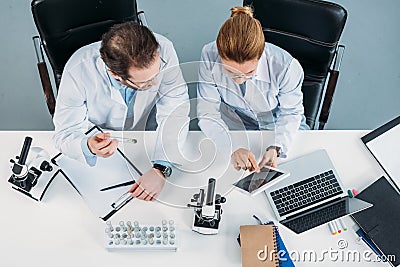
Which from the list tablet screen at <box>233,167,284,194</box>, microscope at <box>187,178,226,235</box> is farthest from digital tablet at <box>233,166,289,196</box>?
microscope at <box>187,178,226,235</box>

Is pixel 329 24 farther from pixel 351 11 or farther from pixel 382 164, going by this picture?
pixel 351 11

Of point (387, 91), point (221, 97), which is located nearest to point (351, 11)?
point (387, 91)

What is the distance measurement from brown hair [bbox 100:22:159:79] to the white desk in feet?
0.94

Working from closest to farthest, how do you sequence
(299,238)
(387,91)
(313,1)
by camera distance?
(299,238) → (313,1) → (387,91)

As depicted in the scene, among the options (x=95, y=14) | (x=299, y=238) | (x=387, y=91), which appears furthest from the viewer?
(x=387, y=91)

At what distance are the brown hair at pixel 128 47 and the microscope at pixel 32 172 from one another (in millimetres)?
353

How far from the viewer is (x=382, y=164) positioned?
5.33 ft

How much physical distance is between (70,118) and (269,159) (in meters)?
0.61

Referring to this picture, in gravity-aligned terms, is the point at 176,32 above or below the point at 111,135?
below

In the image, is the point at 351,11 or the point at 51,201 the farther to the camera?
the point at 351,11

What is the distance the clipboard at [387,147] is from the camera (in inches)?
63.4

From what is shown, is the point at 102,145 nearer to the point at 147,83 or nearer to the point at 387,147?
the point at 147,83

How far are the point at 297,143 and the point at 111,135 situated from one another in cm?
58

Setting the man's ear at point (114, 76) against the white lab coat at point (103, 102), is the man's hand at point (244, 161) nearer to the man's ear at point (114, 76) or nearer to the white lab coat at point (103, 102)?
the white lab coat at point (103, 102)
